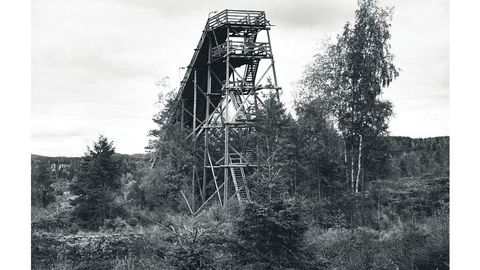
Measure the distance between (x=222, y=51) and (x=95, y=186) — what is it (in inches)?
339

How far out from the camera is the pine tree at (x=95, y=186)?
1862 cm

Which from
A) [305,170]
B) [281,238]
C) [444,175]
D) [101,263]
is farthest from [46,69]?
[444,175]

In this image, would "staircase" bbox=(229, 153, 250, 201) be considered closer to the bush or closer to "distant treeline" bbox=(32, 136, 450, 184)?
"distant treeline" bbox=(32, 136, 450, 184)

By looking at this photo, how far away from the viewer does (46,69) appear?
10.8 meters

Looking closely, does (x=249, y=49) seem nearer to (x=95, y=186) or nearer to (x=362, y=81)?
(x=362, y=81)

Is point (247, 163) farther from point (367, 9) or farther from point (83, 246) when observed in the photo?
point (367, 9)

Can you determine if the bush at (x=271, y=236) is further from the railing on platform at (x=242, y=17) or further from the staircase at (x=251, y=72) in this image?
the staircase at (x=251, y=72)

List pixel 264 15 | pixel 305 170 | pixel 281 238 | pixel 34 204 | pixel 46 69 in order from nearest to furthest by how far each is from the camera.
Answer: pixel 281 238
pixel 46 69
pixel 305 170
pixel 264 15
pixel 34 204

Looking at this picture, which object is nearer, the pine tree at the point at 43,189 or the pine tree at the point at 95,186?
the pine tree at the point at 95,186

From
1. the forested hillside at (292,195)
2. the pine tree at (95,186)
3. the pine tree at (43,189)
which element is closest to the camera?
the forested hillside at (292,195)

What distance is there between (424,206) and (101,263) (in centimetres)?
1453

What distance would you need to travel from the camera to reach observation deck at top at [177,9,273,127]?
1973 cm

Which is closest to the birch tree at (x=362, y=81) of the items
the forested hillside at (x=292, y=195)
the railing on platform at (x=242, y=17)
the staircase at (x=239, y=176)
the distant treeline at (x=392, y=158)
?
the forested hillside at (x=292, y=195)

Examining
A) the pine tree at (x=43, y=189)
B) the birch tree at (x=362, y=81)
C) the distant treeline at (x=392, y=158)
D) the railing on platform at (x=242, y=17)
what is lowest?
the pine tree at (x=43, y=189)
